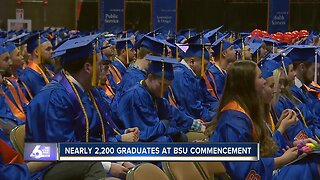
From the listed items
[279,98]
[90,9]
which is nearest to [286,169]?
[279,98]

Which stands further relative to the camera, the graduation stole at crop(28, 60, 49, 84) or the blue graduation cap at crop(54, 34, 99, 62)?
the graduation stole at crop(28, 60, 49, 84)

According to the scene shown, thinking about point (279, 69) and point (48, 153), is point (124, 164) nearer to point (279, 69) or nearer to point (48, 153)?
point (48, 153)

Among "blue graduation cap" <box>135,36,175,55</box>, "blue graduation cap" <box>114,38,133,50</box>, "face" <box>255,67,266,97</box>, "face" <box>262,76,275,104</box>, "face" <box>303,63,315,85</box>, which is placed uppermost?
"face" <box>255,67,266,97</box>

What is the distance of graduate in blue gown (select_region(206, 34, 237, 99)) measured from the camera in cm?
962

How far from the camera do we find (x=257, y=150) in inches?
155

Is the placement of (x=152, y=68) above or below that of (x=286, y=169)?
above

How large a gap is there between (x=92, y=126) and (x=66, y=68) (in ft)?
1.36

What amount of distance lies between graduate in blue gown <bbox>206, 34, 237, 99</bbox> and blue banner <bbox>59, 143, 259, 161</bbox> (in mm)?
5763

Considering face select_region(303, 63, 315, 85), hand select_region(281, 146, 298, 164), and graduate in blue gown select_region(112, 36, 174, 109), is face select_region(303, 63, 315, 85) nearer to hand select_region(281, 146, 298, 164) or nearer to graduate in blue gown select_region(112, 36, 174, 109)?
graduate in blue gown select_region(112, 36, 174, 109)

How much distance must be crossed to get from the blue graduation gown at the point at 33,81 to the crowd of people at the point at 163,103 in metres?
0.01

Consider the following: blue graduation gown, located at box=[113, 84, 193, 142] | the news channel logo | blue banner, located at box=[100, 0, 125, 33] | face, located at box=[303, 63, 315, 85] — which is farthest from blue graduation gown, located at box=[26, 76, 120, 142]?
blue banner, located at box=[100, 0, 125, 33]

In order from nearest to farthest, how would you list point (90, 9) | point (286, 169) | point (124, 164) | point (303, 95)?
point (124, 164)
point (286, 169)
point (303, 95)
point (90, 9)

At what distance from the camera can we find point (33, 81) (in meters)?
8.77

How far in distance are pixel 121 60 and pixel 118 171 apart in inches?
268
